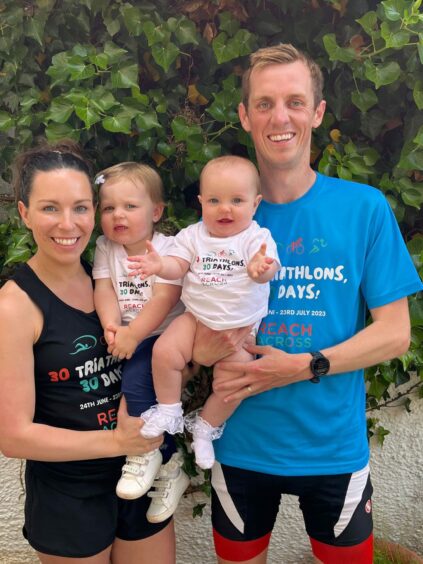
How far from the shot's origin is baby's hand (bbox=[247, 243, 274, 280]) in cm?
182

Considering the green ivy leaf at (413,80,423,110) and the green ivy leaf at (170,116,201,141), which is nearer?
the green ivy leaf at (413,80,423,110)

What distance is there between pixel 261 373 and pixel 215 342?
20 centimetres

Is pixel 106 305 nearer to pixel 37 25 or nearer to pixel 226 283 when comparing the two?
pixel 226 283

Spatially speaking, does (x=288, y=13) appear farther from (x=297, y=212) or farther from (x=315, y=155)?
(x=297, y=212)

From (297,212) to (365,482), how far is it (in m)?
1.06

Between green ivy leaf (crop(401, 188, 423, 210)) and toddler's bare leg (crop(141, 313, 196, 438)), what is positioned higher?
green ivy leaf (crop(401, 188, 423, 210))

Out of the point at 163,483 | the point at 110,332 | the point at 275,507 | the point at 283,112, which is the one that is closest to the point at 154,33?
the point at 283,112

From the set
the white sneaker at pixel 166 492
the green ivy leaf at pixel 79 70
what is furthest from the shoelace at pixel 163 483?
the green ivy leaf at pixel 79 70

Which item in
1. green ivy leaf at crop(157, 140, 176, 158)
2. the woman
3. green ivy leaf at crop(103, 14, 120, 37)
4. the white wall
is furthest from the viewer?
the white wall

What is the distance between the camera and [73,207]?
1.99 meters

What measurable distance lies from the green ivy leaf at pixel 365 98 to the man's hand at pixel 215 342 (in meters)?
1.05

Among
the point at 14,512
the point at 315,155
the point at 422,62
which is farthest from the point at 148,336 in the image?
the point at 14,512

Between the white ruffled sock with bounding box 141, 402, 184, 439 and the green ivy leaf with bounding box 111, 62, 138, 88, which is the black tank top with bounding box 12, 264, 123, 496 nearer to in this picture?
the white ruffled sock with bounding box 141, 402, 184, 439

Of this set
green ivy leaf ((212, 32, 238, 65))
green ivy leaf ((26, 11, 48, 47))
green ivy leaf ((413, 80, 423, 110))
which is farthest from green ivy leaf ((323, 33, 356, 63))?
green ivy leaf ((26, 11, 48, 47))
